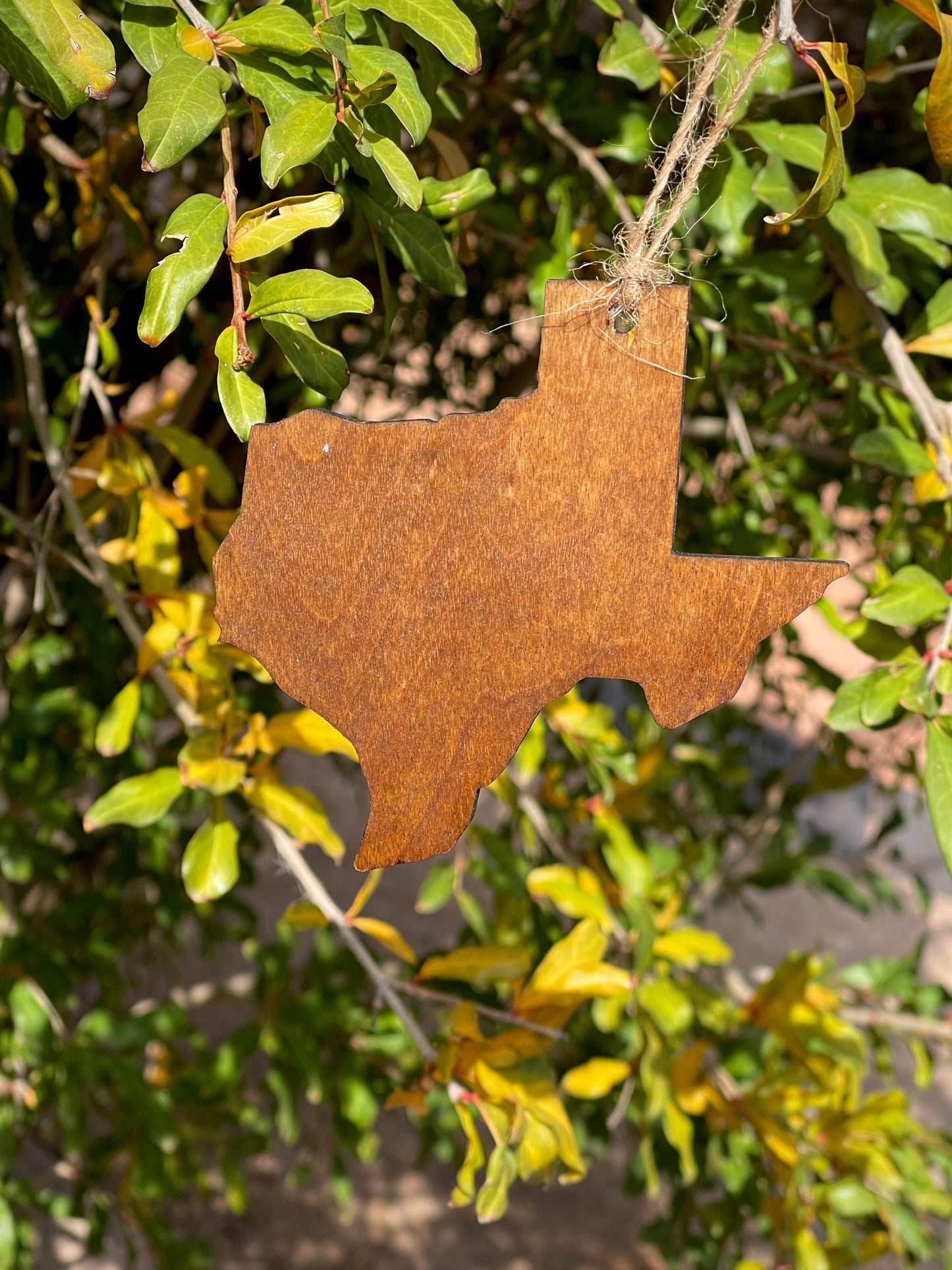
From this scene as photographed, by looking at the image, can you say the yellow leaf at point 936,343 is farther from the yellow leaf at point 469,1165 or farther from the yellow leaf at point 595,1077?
the yellow leaf at point 595,1077

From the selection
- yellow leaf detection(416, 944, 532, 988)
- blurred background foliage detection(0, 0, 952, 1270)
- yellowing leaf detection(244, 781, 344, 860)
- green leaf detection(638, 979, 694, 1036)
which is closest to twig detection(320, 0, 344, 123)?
blurred background foliage detection(0, 0, 952, 1270)

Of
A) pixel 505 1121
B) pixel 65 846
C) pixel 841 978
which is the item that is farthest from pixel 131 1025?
pixel 841 978

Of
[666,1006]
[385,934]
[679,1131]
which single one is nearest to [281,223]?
[385,934]

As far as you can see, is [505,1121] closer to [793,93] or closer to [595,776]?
[595,776]

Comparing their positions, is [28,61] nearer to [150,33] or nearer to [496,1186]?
[150,33]

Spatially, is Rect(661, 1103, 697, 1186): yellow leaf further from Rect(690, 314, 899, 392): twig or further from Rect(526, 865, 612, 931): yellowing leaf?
Rect(690, 314, 899, 392): twig

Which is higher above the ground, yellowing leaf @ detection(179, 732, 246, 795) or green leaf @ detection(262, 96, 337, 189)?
green leaf @ detection(262, 96, 337, 189)
